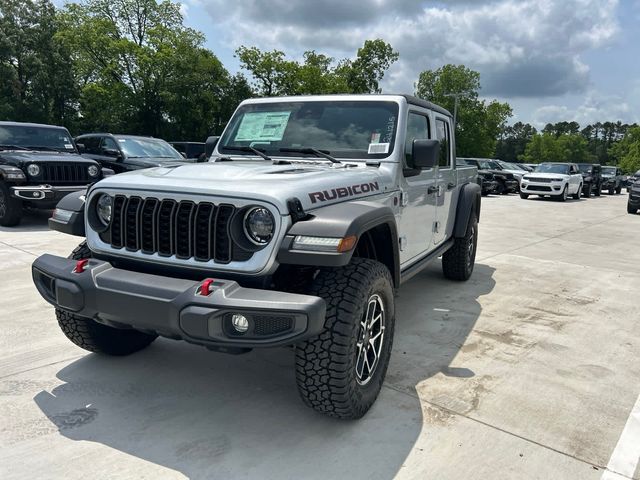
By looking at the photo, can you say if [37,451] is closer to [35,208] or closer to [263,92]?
[35,208]

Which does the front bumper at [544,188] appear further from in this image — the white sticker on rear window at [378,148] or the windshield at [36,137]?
the white sticker on rear window at [378,148]

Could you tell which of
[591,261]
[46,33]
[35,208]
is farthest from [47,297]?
[46,33]

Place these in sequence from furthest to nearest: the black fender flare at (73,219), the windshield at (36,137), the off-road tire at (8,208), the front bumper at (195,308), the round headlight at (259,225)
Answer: the windshield at (36,137)
the off-road tire at (8,208)
the black fender flare at (73,219)
the round headlight at (259,225)
the front bumper at (195,308)

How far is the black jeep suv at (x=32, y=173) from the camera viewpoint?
8.51 meters

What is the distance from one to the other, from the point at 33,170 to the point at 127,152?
233 centimetres

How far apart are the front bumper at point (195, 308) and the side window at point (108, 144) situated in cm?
896

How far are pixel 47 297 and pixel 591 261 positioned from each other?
7.75m

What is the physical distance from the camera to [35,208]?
8609mm

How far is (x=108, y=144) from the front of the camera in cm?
1102

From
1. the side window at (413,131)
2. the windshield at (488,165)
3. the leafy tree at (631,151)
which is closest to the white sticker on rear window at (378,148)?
the side window at (413,131)

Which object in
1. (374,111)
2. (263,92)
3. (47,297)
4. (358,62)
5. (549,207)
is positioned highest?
(358,62)

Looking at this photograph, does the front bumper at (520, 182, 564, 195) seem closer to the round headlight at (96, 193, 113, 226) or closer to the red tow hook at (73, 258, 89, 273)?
the round headlight at (96, 193, 113, 226)

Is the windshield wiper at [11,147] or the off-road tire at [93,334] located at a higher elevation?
the windshield wiper at [11,147]

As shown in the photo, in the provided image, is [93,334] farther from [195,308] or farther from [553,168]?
[553,168]
